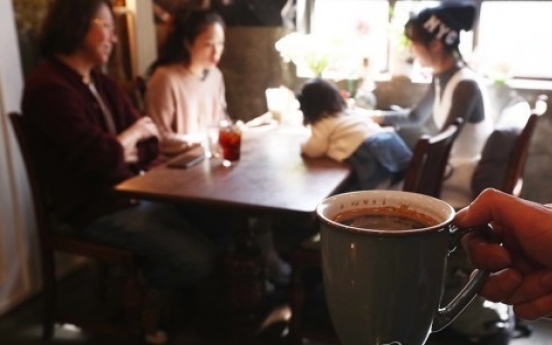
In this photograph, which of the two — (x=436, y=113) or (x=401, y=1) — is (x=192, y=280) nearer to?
(x=436, y=113)

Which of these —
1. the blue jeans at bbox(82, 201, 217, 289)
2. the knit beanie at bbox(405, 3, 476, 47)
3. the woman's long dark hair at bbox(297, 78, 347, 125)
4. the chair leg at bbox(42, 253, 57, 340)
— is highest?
the knit beanie at bbox(405, 3, 476, 47)

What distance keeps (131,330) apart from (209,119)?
88 centimetres

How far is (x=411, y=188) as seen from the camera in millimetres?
1462

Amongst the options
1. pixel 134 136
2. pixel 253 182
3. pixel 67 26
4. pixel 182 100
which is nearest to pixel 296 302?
pixel 253 182

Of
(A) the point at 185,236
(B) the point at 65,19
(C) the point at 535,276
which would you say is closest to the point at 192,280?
(A) the point at 185,236

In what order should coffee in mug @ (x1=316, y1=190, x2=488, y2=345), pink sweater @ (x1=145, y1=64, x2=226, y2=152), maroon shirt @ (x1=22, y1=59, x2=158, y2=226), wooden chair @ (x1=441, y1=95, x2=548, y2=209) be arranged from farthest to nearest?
pink sweater @ (x1=145, y1=64, x2=226, y2=152), wooden chair @ (x1=441, y1=95, x2=548, y2=209), maroon shirt @ (x1=22, y1=59, x2=158, y2=226), coffee in mug @ (x1=316, y1=190, x2=488, y2=345)

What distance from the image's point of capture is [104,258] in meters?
1.71

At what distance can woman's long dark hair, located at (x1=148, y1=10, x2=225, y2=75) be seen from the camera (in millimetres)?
2168

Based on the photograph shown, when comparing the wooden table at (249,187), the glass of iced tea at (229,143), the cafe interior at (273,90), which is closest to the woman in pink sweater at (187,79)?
the cafe interior at (273,90)

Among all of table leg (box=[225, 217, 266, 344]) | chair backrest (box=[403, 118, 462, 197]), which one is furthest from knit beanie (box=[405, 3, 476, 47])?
table leg (box=[225, 217, 266, 344])

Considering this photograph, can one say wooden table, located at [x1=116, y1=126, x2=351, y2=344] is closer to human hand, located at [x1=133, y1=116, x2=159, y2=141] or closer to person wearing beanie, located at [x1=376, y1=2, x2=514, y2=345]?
human hand, located at [x1=133, y1=116, x2=159, y2=141]

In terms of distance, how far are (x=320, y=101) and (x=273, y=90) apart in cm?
46

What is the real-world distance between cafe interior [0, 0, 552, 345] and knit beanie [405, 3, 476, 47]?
0.12 metres

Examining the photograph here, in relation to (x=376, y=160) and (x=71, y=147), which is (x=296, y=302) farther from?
(x=71, y=147)
